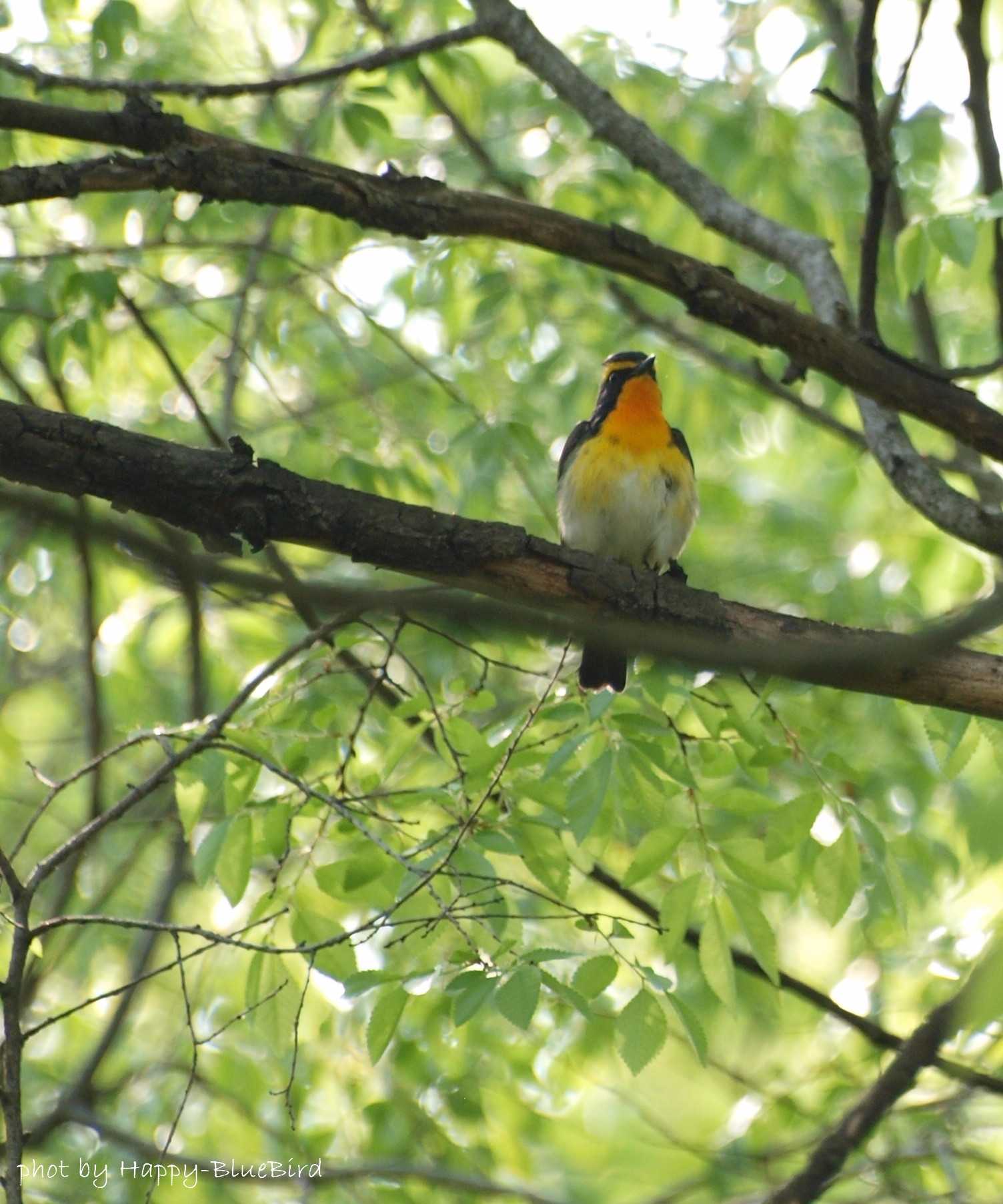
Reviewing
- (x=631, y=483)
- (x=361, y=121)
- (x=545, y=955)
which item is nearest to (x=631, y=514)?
(x=631, y=483)

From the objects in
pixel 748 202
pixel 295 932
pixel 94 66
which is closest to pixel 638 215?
pixel 748 202

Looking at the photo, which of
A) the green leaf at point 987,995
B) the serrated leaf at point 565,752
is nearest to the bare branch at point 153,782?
the serrated leaf at point 565,752

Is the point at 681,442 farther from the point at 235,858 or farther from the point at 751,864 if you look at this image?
the point at 235,858

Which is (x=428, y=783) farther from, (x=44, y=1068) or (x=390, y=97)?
(x=390, y=97)

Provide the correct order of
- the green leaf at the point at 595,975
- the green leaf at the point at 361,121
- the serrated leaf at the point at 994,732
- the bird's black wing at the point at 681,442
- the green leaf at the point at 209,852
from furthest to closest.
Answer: the bird's black wing at the point at 681,442 → the green leaf at the point at 361,121 → the serrated leaf at the point at 994,732 → the green leaf at the point at 209,852 → the green leaf at the point at 595,975

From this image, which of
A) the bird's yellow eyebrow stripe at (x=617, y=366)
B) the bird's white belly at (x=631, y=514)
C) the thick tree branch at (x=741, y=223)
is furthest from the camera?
the bird's yellow eyebrow stripe at (x=617, y=366)

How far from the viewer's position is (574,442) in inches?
255

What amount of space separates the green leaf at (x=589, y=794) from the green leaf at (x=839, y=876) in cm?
63

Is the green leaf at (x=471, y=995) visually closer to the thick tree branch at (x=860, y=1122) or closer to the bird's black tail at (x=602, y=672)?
the thick tree branch at (x=860, y=1122)

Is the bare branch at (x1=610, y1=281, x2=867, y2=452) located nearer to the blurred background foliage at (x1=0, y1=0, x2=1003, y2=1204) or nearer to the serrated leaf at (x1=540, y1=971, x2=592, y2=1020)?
the blurred background foliage at (x1=0, y1=0, x2=1003, y2=1204)

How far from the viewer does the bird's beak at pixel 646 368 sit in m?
6.23

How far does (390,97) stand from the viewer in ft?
17.7

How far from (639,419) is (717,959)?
11.2 ft

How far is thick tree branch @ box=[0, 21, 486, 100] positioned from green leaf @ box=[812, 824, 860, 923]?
272 cm
